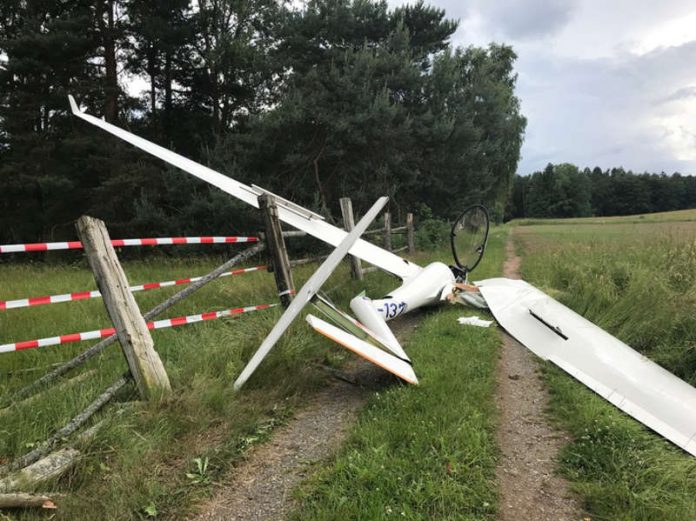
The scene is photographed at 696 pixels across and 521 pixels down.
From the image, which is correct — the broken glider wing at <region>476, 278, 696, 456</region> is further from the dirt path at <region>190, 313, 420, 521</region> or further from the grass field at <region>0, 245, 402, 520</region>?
the grass field at <region>0, 245, 402, 520</region>

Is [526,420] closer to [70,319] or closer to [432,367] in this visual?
[432,367]

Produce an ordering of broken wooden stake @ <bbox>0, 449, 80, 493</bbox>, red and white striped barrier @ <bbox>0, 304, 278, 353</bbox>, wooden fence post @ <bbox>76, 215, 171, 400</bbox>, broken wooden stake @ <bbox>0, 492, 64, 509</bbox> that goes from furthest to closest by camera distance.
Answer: red and white striped barrier @ <bbox>0, 304, 278, 353</bbox>
wooden fence post @ <bbox>76, 215, 171, 400</bbox>
broken wooden stake @ <bbox>0, 449, 80, 493</bbox>
broken wooden stake @ <bbox>0, 492, 64, 509</bbox>

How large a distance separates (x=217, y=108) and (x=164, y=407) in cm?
1544

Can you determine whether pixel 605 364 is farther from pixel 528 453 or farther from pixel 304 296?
pixel 304 296

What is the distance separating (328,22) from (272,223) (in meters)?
13.3

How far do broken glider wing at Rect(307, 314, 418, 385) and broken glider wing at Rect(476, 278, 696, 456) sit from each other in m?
1.85

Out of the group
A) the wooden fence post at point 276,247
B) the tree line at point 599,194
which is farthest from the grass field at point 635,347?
the tree line at point 599,194

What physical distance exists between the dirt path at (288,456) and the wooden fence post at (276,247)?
1.58 meters

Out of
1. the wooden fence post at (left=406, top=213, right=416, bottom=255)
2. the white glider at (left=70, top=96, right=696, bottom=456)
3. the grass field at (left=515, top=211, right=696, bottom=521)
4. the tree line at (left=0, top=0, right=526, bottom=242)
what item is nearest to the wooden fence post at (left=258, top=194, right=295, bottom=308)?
the white glider at (left=70, top=96, right=696, bottom=456)

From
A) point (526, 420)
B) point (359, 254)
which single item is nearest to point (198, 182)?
point (359, 254)

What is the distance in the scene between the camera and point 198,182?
13711 millimetres

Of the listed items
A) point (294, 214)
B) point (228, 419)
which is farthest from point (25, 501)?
point (294, 214)

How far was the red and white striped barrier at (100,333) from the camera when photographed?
351cm

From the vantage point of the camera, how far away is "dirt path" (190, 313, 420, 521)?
2400 millimetres
